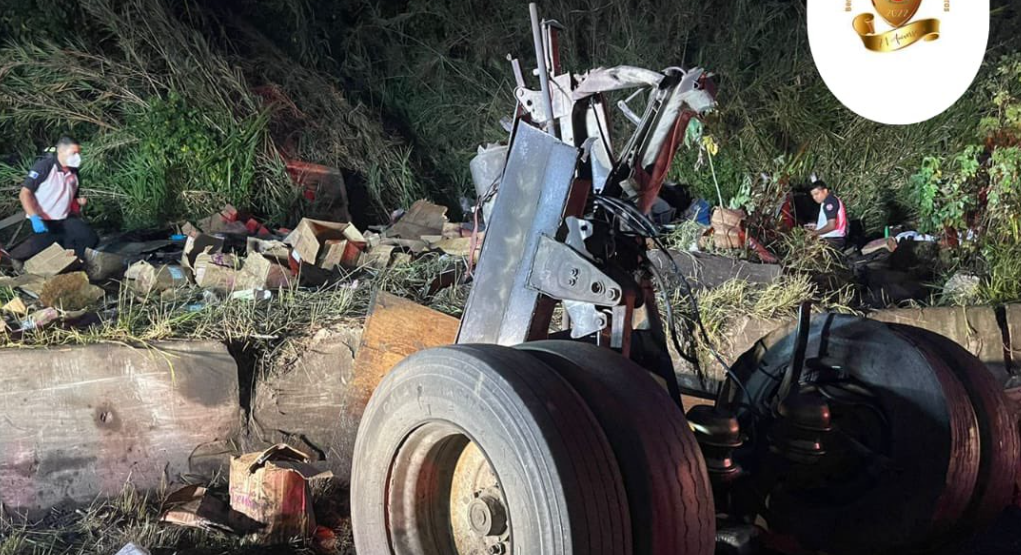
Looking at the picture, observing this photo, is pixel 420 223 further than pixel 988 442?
Yes

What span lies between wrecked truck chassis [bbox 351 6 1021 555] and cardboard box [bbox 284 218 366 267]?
3137 mm

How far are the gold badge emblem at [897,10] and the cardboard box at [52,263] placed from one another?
6091 mm

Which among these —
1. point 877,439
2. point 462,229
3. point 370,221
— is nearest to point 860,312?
point 877,439

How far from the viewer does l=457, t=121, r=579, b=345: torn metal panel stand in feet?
9.35

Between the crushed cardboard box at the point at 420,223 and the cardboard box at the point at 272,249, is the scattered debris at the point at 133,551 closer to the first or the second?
the cardboard box at the point at 272,249

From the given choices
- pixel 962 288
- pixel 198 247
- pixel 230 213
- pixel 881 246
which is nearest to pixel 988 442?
pixel 962 288

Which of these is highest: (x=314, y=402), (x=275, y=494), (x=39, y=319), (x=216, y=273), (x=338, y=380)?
(x=216, y=273)

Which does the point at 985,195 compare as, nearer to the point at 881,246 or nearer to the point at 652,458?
the point at 881,246

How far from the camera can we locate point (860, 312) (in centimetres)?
546

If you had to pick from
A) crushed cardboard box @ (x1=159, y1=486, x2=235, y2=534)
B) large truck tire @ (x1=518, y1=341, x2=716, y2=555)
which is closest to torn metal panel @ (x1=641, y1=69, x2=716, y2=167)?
large truck tire @ (x1=518, y1=341, x2=716, y2=555)

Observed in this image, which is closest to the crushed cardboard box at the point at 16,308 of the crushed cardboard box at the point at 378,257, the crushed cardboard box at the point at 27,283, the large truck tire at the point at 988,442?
the crushed cardboard box at the point at 27,283

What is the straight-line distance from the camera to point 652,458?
2107 mm

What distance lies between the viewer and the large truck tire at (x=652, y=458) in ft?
6.82

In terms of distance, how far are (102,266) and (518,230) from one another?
14.1 feet
